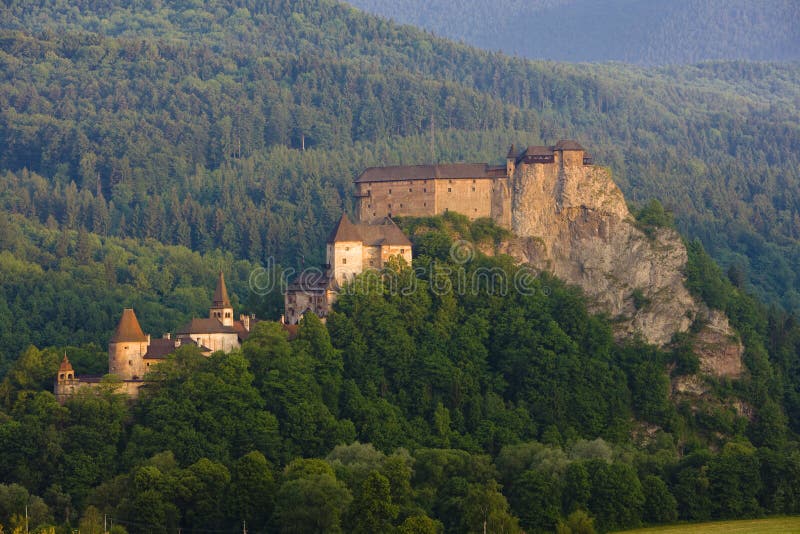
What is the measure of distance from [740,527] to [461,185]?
1193 inches

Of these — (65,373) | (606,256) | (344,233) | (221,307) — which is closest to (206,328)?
(221,307)

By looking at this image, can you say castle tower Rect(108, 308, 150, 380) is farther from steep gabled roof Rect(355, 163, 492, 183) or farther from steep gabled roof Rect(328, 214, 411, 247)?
steep gabled roof Rect(355, 163, 492, 183)

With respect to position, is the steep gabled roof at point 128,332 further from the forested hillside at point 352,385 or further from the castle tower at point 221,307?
the castle tower at point 221,307

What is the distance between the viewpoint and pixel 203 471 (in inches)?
2950

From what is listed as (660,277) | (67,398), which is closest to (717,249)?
(660,277)

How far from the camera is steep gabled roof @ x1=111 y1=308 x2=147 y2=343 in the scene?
83.6 metres

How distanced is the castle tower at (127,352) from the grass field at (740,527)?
87.7ft

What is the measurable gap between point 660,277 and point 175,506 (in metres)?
37.1

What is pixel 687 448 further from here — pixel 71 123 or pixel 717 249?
pixel 71 123

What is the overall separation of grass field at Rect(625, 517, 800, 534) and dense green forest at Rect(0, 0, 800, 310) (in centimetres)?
5109

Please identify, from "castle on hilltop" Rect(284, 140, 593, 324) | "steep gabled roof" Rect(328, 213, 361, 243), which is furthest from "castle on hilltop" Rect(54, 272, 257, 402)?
"steep gabled roof" Rect(328, 213, 361, 243)

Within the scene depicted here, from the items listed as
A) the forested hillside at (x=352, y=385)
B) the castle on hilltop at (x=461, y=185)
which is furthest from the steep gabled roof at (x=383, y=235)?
the castle on hilltop at (x=461, y=185)

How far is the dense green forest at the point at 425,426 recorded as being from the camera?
73.7 metres

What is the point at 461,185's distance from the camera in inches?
3826
